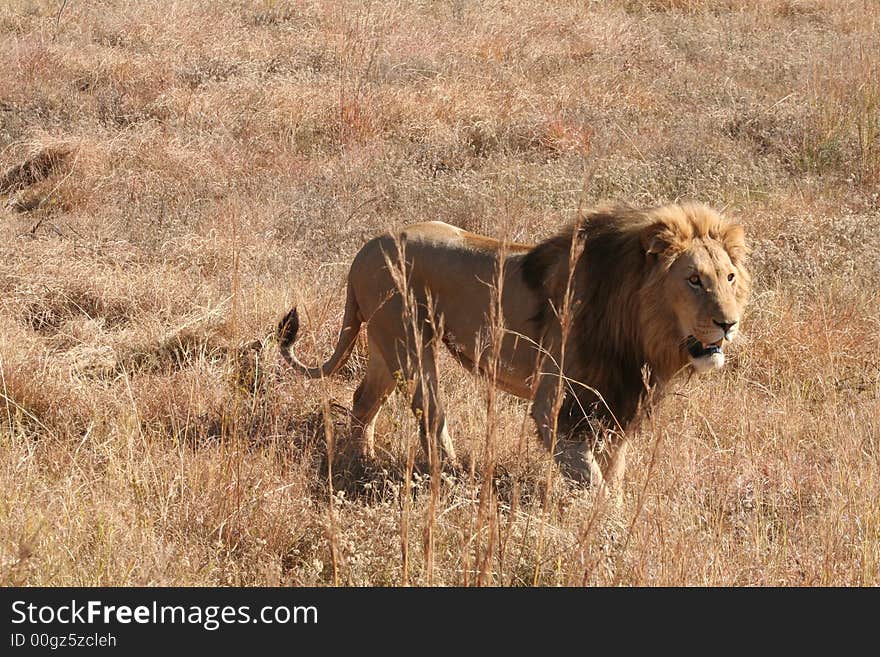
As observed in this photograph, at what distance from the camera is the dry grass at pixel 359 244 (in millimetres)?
3543

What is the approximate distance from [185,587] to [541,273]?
214 cm

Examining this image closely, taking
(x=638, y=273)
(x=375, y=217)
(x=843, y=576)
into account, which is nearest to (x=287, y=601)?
(x=843, y=576)

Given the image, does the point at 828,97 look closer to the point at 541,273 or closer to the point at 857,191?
the point at 857,191

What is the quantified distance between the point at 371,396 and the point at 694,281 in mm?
1865

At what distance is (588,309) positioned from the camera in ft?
14.6

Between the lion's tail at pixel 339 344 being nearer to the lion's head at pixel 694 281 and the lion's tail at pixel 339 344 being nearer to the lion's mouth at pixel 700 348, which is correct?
the lion's head at pixel 694 281

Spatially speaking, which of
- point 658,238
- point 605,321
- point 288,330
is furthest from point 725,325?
point 288,330

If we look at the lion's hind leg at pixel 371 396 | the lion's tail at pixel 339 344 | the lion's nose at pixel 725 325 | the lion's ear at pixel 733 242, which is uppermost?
the lion's ear at pixel 733 242

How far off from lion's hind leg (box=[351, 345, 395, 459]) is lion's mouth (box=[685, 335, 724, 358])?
1.62 meters

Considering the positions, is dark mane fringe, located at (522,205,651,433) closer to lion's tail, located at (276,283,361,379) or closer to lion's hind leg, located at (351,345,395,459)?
lion's hind leg, located at (351,345,395,459)

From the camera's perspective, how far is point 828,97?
10.3 meters

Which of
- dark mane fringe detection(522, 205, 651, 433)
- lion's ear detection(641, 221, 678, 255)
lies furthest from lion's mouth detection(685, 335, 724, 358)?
lion's ear detection(641, 221, 678, 255)

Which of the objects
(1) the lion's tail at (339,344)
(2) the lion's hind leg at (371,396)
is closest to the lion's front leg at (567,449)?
(2) the lion's hind leg at (371,396)

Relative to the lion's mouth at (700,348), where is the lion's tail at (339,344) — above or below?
below
